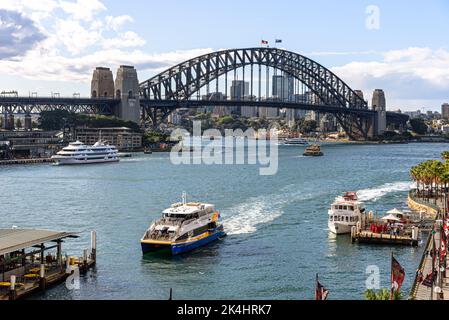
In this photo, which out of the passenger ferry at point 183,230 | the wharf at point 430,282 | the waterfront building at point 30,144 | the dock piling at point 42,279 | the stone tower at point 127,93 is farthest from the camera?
the stone tower at point 127,93

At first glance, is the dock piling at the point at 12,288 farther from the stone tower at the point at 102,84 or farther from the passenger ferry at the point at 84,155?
the stone tower at the point at 102,84

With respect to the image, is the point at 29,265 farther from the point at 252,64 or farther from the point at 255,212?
the point at 252,64

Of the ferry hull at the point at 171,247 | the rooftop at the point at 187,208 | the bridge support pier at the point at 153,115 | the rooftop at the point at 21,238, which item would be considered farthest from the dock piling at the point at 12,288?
the bridge support pier at the point at 153,115

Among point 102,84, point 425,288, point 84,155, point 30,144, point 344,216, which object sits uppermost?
point 102,84

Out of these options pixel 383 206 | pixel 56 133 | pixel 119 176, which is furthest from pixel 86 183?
pixel 56 133

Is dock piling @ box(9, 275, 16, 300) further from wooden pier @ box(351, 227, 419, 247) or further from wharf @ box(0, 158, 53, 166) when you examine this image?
wharf @ box(0, 158, 53, 166)

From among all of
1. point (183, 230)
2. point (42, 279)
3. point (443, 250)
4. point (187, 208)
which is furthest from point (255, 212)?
point (42, 279)
